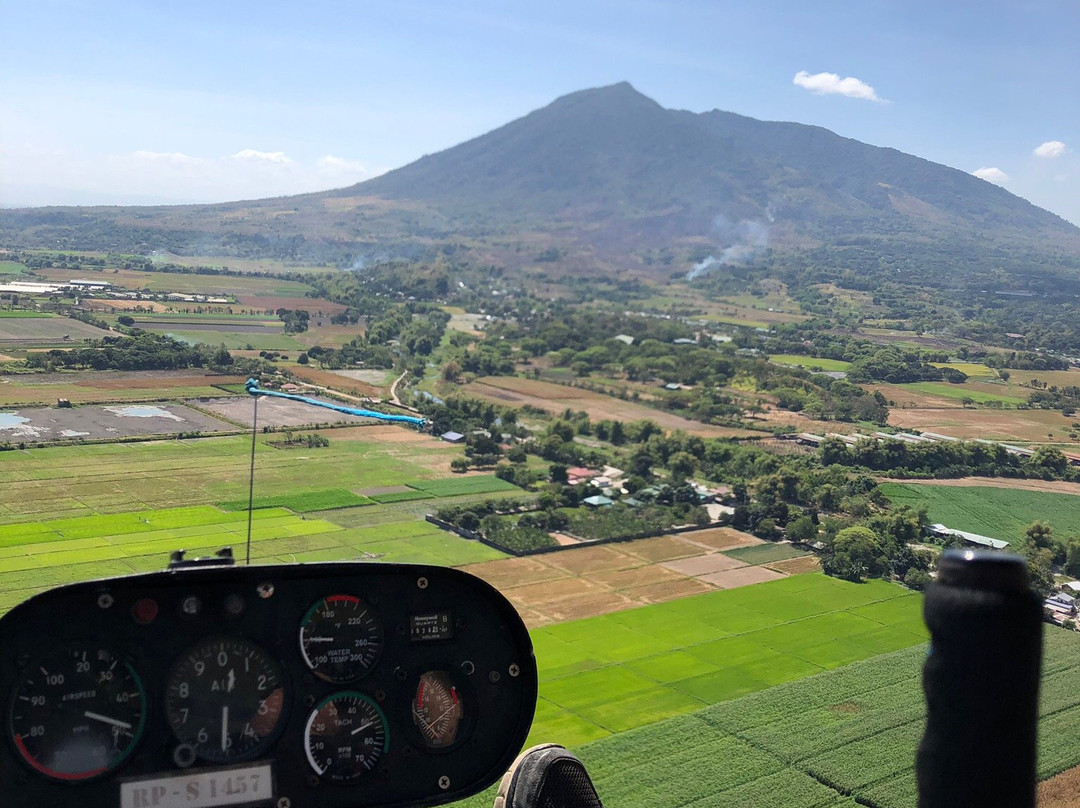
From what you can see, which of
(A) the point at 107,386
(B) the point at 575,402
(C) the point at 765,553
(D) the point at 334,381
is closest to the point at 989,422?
(B) the point at 575,402

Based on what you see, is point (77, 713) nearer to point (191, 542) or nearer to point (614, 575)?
point (191, 542)

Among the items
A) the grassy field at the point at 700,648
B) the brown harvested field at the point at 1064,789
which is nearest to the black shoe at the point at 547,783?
the brown harvested field at the point at 1064,789

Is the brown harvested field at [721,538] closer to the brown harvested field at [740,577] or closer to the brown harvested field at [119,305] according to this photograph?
the brown harvested field at [740,577]

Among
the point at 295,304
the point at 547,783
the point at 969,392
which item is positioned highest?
the point at 547,783

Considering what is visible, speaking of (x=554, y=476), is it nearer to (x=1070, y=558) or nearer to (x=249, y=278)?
(x=1070, y=558)

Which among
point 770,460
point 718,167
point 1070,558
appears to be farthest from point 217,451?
point 718,167

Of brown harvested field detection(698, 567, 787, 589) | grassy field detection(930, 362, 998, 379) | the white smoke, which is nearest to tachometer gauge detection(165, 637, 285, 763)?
brown harvested field detection(698, 567, 787, 589)

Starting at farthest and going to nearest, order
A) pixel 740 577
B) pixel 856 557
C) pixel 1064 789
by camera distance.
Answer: pixel 856 557 < pixel 740 577 < pixel 1064 789
